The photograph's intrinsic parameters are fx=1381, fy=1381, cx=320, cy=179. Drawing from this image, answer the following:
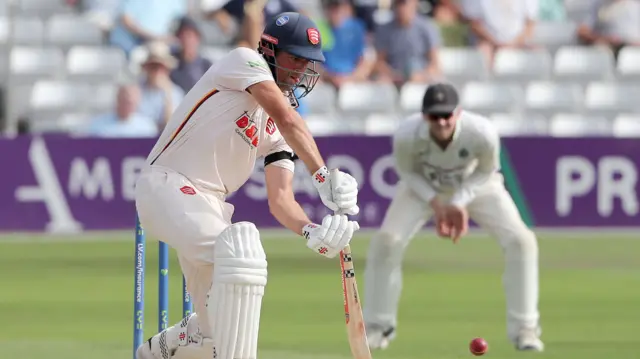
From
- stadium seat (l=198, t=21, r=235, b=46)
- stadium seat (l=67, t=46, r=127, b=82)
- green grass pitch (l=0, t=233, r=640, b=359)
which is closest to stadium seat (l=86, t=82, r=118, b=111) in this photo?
stadium seat (l=67, t=46, r=127, b=82)

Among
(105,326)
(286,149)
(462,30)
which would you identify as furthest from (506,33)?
(286,149)

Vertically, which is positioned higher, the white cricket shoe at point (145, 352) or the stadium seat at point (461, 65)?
the stadium seat at point (461, 65)

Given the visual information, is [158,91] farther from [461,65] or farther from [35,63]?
[461,65]

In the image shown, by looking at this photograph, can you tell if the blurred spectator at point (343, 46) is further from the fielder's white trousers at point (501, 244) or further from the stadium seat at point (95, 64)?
the fielder's white trousers at point (501, 244)

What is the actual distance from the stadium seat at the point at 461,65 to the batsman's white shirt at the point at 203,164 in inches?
363

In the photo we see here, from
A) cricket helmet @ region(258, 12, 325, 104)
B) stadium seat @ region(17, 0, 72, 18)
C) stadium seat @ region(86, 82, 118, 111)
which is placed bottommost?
stadium seat @ region(86, 82, 118, 111)

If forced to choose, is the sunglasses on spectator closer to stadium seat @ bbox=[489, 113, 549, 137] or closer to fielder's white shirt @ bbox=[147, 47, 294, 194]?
fielder's white shirt @ bbox=[147, 47, 294, 194]

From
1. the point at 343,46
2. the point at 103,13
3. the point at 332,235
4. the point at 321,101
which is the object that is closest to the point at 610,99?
the point at 343,46

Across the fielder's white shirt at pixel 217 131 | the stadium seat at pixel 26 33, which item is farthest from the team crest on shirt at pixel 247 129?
the stadium seat at pixel 26 33

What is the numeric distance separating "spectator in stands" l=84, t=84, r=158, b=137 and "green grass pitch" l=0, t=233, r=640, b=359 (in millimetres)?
933

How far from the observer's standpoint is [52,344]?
22.7 feet

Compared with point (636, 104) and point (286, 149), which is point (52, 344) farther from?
point (636, 104)

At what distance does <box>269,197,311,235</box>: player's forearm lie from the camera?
506 centimetres

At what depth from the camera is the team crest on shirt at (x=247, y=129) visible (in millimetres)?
4898
